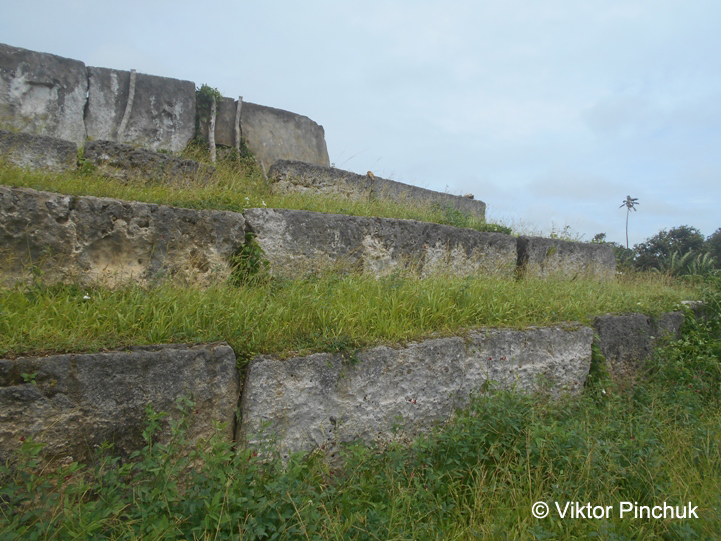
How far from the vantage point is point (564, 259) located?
718cm

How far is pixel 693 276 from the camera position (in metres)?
7.07

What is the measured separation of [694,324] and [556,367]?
2.67m

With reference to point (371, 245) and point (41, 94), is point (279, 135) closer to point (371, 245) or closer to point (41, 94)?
point (41, 94)

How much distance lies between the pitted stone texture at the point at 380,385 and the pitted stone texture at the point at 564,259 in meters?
2.67

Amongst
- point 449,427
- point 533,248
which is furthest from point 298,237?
point 533,248

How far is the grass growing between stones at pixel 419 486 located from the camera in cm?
219

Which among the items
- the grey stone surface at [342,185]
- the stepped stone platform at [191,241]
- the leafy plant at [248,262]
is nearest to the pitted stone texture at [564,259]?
the stepped stone platform at [191,241]

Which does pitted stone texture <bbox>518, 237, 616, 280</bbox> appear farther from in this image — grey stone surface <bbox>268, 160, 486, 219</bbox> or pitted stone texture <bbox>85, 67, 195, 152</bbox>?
pitted stone texture <bbox>85, 67, 195, 152</bbox>

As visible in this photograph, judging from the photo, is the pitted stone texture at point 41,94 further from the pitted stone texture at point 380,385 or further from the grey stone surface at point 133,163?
the pitted stone texture at point 380,385

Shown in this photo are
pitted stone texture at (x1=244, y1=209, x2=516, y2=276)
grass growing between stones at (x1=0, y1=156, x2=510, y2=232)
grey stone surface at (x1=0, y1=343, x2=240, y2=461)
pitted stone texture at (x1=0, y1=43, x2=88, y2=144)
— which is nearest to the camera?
grey stone surface at (x1=0, y1=343, x2=240, y2=461)

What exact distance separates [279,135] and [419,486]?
21.5 ft

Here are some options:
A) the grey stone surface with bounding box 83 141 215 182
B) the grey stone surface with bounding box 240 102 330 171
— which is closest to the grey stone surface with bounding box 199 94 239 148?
the grey stone surface with bounding box 240 102 330 171

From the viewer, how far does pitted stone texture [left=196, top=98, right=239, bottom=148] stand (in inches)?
295

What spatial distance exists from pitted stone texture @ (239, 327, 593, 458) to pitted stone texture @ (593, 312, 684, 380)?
1.00 metres
